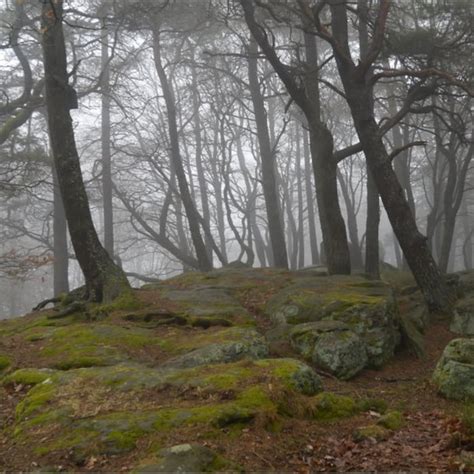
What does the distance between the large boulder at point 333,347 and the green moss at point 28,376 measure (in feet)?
11.2

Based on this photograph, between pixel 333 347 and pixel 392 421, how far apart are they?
2.12 meters

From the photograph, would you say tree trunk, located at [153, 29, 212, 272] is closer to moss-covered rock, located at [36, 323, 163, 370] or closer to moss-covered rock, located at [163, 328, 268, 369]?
moss-covered rock, located at [36, 323, 163, 370]

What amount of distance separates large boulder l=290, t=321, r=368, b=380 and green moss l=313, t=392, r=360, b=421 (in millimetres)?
1572

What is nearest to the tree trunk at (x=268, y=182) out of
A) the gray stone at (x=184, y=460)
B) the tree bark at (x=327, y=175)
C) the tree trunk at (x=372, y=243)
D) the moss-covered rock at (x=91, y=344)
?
the tree trunk at (x=372, y=243)

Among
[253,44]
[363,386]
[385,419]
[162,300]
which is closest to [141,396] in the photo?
[385,419]

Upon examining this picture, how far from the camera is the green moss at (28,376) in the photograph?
5.38m

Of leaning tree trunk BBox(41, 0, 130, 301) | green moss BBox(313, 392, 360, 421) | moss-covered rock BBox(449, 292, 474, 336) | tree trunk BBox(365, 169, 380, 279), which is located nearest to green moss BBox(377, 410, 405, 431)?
green moss BBox(313, 392, 360, 421)

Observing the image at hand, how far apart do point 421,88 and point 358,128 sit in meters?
1.76

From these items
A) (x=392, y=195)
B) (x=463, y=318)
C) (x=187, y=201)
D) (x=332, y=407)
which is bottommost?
(x=332, y=407)

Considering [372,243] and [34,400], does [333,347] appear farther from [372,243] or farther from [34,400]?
[372,243]

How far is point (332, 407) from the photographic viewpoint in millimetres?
4805

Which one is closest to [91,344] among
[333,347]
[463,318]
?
[333,347]

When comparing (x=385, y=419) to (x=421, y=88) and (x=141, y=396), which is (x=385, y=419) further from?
(x=421, y=88)

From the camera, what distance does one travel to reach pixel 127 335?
271 inches
